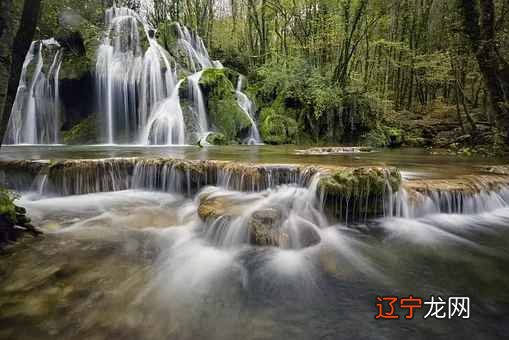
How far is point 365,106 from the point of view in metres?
14.9

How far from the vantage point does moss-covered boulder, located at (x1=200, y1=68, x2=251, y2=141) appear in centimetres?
1411

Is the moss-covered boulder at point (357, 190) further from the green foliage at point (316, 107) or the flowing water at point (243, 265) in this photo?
the green foliage at point (316, 107)

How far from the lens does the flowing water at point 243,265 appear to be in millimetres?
2256

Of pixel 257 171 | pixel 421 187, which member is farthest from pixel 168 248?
pixel 421 187

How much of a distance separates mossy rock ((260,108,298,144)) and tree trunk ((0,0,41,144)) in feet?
36.9

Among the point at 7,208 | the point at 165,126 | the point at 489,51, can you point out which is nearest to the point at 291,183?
the point at 7,208

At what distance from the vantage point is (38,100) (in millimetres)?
14102

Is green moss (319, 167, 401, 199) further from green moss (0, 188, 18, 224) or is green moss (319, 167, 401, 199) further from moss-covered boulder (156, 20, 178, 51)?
moss-covered boulder (156, 20, 178, 51)

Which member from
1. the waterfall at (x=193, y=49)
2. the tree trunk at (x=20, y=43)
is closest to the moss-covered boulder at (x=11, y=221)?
the tree trunk at (x=20, y=43)

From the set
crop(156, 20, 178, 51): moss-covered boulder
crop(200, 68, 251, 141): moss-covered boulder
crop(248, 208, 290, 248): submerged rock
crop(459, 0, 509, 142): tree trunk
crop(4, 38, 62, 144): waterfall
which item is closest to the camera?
crop(248, 208, 290, 248): submerged rock

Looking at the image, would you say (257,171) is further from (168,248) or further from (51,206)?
(51,206)

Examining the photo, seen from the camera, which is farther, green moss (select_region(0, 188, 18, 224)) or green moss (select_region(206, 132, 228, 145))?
green moss (select_region(206, 132, 228, 145))

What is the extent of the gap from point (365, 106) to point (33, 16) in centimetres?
1465

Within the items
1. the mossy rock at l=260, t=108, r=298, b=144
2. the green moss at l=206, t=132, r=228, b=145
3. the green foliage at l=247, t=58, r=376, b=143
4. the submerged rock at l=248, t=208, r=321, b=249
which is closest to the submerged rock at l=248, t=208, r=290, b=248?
the submerged rock at l=248, t=208, r=321, b=249
